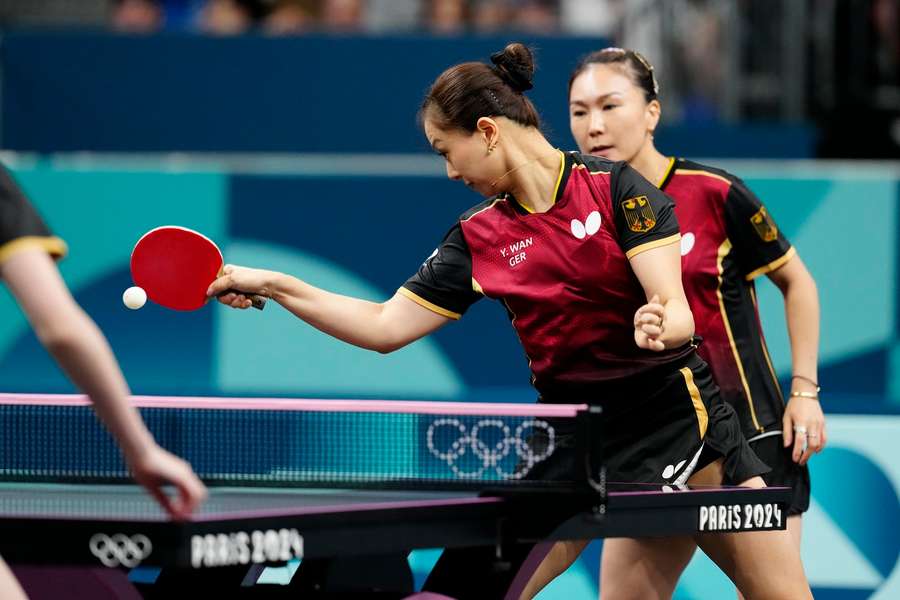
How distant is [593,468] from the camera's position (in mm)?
2902

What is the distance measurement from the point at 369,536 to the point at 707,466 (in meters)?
1.07

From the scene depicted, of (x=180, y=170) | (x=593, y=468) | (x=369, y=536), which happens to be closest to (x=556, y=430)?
(x=593, y=468)

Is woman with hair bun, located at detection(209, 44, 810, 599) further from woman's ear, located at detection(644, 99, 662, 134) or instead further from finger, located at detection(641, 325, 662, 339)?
woman's ear, located at detection(644, 99, 662, 134)

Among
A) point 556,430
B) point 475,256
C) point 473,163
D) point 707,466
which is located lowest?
point 707,466

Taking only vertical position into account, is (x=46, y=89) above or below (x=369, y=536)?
above

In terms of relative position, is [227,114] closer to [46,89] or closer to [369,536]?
[46,89]

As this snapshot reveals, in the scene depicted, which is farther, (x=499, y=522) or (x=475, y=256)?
(x=475, y=256)

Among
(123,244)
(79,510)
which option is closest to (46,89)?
(123,244)

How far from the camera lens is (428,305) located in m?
3.54

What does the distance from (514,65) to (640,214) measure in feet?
1.49

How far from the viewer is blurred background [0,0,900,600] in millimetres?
5984

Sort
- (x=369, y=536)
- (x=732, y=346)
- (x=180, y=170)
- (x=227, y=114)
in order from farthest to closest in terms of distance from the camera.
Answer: (x=227, y=114), (x=180, y=170), (x=732, y=346), (x=369, y=536)

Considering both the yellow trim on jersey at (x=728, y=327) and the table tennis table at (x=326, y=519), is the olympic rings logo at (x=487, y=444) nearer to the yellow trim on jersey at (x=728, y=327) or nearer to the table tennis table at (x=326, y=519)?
the table tennis table at (x=326, y=519)

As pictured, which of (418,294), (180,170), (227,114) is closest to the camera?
(418,294)
